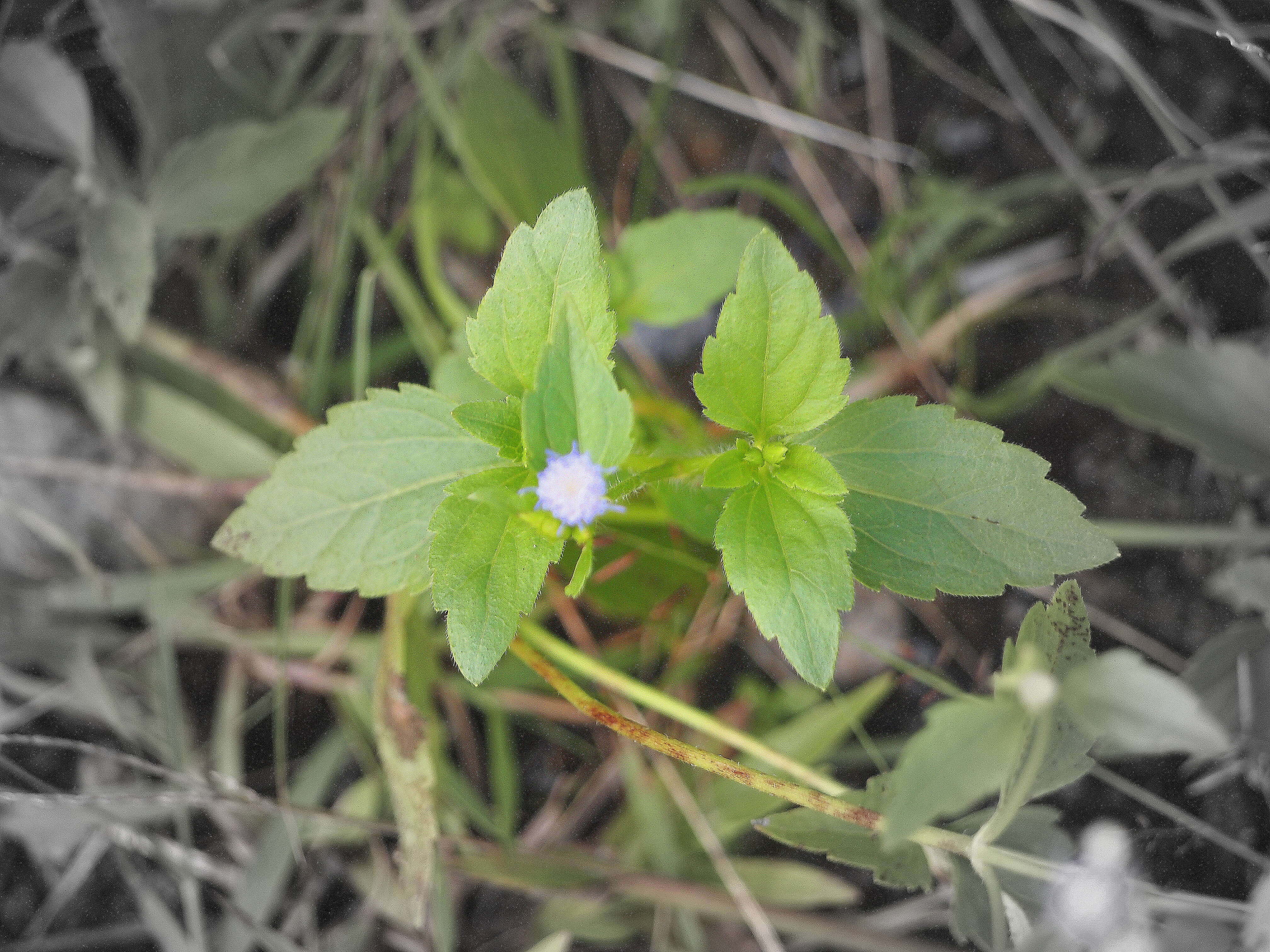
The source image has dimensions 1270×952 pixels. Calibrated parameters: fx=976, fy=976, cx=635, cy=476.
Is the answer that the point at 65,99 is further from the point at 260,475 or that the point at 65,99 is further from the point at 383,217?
the point at 260,475

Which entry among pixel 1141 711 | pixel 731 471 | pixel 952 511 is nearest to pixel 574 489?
pixel 731 471

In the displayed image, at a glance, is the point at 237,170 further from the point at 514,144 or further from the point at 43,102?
the point at 514,144

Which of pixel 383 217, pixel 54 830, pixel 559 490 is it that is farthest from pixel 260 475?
pixel 559 490

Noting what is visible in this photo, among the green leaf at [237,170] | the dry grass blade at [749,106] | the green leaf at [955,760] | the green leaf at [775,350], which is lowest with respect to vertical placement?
the green leaf at [955,760]

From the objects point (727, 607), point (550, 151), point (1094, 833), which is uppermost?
point (550, 151)

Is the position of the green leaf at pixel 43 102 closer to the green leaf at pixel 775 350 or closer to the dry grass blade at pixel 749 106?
the dry grass blade at pixel 749 106

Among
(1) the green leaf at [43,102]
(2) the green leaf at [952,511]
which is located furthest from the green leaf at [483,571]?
(1) the green leaf at [43,102]

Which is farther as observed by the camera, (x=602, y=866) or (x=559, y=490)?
(x=602, y=866)

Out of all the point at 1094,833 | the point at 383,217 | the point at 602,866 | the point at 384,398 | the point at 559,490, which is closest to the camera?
the point at 559,490
